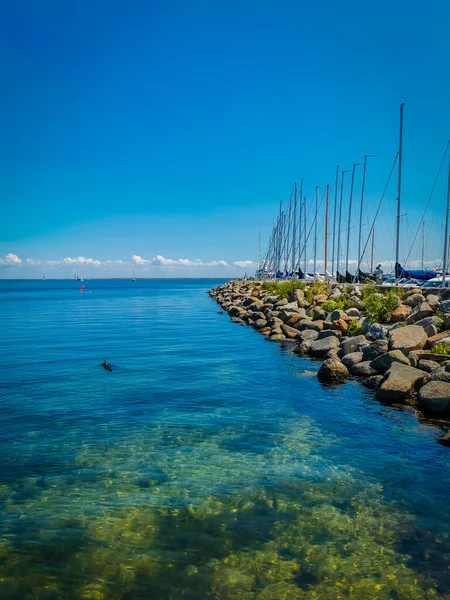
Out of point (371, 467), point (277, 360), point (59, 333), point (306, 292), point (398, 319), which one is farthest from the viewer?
point (306, 292)

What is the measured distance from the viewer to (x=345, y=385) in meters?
15.2

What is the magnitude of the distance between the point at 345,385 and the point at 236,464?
24.1 feet

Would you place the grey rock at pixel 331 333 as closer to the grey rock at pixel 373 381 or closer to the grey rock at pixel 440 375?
the grey rock at pixel 373 381

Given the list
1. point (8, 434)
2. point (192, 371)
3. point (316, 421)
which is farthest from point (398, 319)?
point (8, 434)

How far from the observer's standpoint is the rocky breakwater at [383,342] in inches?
511

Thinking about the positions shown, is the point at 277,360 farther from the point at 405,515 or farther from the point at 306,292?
the point at 306,292

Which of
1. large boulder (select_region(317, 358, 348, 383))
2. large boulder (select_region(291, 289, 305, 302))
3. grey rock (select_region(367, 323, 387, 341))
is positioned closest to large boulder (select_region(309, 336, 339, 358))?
grey rock (select_region(367, 323, 387, 341))

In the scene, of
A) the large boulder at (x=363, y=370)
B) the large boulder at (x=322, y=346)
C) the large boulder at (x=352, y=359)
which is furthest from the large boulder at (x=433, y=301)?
the large boulder at (x=363, y=370)

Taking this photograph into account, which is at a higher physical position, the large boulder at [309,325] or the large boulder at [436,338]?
the large boulder at [436,338]

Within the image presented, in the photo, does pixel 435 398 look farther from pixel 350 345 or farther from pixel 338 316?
pixel 338 316

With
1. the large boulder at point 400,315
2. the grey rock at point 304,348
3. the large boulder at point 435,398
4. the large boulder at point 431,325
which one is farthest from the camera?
the large boulder at point 400,315

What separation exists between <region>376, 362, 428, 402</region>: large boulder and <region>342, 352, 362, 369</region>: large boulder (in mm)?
3125

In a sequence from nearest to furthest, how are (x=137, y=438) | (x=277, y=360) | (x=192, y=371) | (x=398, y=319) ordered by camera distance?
1. (x=137, y=438)
2. (x=192, y=371)
3. (x=277, y=360)
4. (x=398, y=319)

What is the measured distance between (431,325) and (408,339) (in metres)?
2.20
